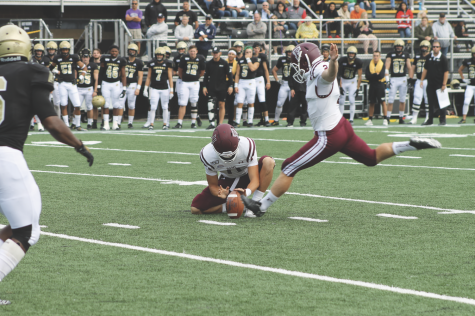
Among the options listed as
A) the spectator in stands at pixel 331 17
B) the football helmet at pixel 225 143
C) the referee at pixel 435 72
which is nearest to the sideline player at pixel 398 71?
the referee at pixel 435 72

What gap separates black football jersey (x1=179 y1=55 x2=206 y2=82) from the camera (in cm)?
1778

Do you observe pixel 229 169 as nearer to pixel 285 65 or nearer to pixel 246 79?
pixel 246 79

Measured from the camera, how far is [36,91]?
4004 millimetres

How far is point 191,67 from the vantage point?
1786 cm

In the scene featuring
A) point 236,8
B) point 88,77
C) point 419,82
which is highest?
point 236,8

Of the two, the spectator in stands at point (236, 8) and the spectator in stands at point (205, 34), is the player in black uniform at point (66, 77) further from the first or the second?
the spectator in stands at point (236, 8)

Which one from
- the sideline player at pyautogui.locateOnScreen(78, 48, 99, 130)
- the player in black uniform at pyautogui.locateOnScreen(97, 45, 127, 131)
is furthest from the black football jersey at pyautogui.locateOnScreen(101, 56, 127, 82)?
the sideline player at pyautogui.locateOnScreen(78, 48, 99, 130)

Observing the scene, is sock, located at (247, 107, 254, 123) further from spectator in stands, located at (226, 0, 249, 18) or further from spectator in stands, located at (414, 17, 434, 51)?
spectator in stands, located at (414, 17, 434, 51)

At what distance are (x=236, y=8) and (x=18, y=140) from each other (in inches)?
774

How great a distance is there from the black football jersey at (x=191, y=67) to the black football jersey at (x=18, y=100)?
45.5 ft

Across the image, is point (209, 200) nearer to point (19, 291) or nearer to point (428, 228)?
point (428, 228)

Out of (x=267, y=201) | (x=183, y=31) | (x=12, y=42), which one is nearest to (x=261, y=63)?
(x=183, y=31)

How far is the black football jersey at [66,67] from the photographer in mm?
17219

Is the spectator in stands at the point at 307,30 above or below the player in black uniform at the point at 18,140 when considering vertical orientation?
above
